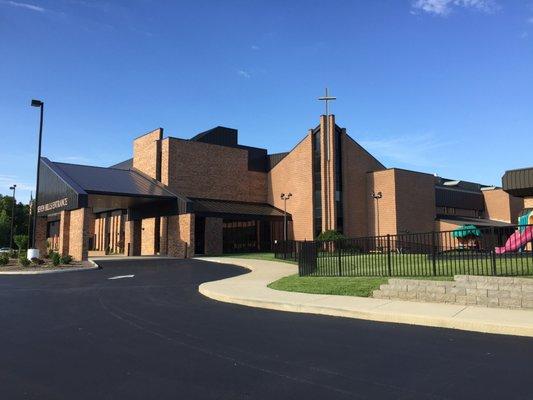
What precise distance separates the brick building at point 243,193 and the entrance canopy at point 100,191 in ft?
0.32

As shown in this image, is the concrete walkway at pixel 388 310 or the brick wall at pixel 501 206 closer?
the concrete walkway at pixel 388 310

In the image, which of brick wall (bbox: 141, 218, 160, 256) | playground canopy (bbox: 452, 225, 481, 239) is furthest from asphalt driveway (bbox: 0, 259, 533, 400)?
brick wall (bbox: 141, 218, 160, 256)

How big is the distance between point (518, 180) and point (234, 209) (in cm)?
2673

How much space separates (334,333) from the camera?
8781mm

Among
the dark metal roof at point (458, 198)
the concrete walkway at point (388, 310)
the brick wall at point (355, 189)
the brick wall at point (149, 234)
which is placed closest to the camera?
the concrete walkway at point (388, 310)

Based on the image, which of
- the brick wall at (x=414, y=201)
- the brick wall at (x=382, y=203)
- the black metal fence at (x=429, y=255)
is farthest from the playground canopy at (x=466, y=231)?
the brick wall at (x=414, y=201)

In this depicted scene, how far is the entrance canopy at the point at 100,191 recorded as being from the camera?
34656mm

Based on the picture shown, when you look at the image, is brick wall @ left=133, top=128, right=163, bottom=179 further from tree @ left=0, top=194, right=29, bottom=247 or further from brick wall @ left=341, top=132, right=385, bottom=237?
tree @ left=0, top=194, right=29, bottom=247

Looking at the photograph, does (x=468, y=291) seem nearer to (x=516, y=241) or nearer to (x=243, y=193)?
(x=516, y=241)

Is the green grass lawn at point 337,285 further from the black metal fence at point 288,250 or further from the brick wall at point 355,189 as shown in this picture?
the brick wall at point 355,189

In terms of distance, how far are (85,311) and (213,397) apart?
7149 mm

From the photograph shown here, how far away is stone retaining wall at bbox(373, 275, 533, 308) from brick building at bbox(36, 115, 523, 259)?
1019 inches

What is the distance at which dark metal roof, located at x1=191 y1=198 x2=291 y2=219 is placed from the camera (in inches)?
1553

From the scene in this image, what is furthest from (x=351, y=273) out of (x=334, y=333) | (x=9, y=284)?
(x=9, y=284)
